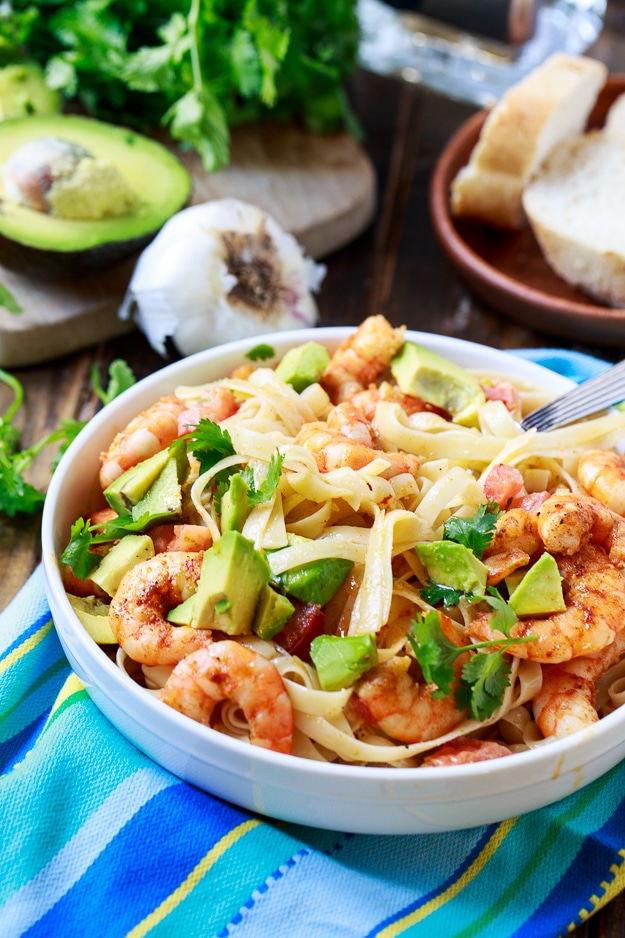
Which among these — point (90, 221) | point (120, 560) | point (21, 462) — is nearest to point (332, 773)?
point (120, 560)

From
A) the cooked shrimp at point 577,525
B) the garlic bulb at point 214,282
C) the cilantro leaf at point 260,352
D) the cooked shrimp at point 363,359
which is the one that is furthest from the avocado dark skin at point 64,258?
the cooked shrimp at point 577,525

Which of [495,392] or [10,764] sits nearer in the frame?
[10,764]

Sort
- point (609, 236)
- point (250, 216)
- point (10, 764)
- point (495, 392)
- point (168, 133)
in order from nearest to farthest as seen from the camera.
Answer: point (10, 764) → point (495, 392) → point (250, 216) → point (609, 236) → point (168, 133)

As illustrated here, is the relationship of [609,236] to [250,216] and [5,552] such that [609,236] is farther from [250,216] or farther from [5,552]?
[5,552]

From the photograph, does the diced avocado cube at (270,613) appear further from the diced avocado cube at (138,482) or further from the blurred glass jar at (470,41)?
the blurred glass jar at (470,41)

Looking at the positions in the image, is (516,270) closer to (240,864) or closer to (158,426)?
(158,426)

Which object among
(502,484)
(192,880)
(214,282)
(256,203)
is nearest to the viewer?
(192,880)

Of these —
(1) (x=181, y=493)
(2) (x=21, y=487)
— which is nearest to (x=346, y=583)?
(1) (x=181, y=493)
